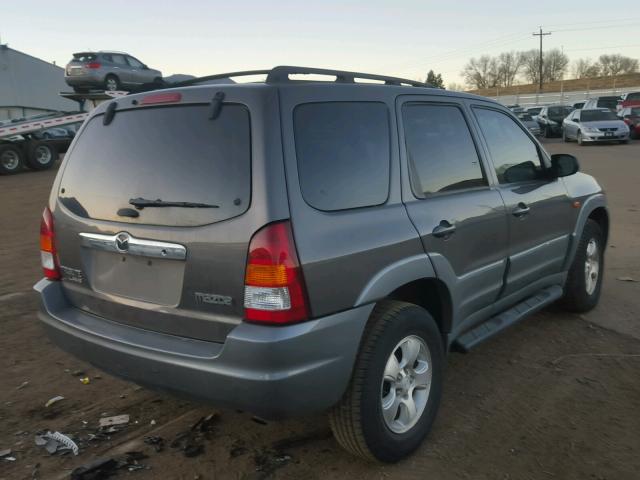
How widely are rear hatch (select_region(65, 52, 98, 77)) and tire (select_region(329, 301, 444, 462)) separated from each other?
20.7m

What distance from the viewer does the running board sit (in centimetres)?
351

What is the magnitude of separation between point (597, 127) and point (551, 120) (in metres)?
7.32

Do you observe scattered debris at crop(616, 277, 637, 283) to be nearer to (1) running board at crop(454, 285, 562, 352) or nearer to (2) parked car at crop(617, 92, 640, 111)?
(1) running board at crop(454, 285, 562, 352)

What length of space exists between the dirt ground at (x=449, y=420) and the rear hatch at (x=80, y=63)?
708 inches

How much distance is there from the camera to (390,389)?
2918 millimetres

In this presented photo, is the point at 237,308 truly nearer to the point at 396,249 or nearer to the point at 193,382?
the point at 193,382

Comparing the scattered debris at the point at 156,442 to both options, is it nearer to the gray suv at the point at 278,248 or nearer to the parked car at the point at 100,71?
the gray suv at the point at 278,248

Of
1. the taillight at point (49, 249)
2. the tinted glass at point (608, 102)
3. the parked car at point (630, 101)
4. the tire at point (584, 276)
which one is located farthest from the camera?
the tinted glass at point (608, 102)

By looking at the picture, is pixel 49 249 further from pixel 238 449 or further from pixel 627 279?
pixel 627 279

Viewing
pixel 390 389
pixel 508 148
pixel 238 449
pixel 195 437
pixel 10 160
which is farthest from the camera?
pixel 10 160

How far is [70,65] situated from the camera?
21078mm

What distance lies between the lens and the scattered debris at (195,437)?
308 cm

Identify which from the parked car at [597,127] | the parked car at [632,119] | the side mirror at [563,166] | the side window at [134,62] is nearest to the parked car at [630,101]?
the parked car at [632,119]

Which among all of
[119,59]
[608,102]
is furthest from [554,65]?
[119,59]
